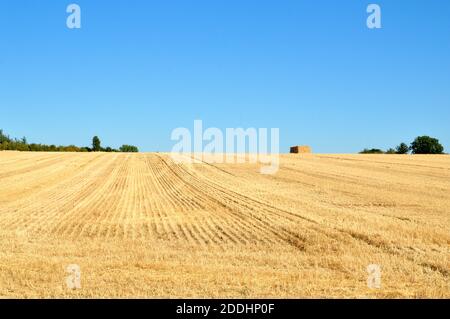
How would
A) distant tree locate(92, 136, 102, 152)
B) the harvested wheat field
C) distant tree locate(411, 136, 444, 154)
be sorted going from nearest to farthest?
the harvested wheat field → distant tree locate(411, 136, 444, 154) → distant tree locate(92, 136, 102, 152)

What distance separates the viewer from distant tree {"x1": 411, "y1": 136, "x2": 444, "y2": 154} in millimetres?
110125

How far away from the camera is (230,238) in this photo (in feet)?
52.7

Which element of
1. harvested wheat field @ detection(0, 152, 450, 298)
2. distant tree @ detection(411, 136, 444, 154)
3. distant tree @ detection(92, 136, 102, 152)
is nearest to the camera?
harvested wheat field @ detection(0, 152, 450, 298)

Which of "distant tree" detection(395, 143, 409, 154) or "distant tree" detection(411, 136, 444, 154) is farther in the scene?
"distant tree" detection(395, 143, 409, 154)

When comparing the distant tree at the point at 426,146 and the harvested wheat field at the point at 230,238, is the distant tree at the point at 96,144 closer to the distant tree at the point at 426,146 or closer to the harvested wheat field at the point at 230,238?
the distant tree at the point at 426,146

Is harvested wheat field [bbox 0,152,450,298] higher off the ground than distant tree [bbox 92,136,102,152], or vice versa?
distant tree [bbox 92,136,102,152]

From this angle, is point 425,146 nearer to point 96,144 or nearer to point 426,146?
point 426,146

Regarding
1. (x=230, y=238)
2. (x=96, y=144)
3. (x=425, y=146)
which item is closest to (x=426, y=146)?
(x=425, y=146)

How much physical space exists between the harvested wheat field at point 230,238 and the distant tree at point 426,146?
8191 cm

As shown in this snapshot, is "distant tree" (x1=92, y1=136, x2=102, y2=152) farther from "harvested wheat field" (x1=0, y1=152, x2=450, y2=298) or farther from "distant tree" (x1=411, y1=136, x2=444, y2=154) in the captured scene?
"harvested wheat field" (x1=0, y1=152, x2=450, y2=298)

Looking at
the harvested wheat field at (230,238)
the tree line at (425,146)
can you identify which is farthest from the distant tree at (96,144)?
the harvested wheat field at (230,238)

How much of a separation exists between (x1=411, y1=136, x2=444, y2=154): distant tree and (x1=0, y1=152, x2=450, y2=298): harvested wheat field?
269ft

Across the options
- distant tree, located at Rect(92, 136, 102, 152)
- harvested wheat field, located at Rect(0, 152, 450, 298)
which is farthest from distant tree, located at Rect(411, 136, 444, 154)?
harvested wheat field, located at Rect(0, 152, 450, 298)

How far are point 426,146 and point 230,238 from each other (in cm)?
10428
